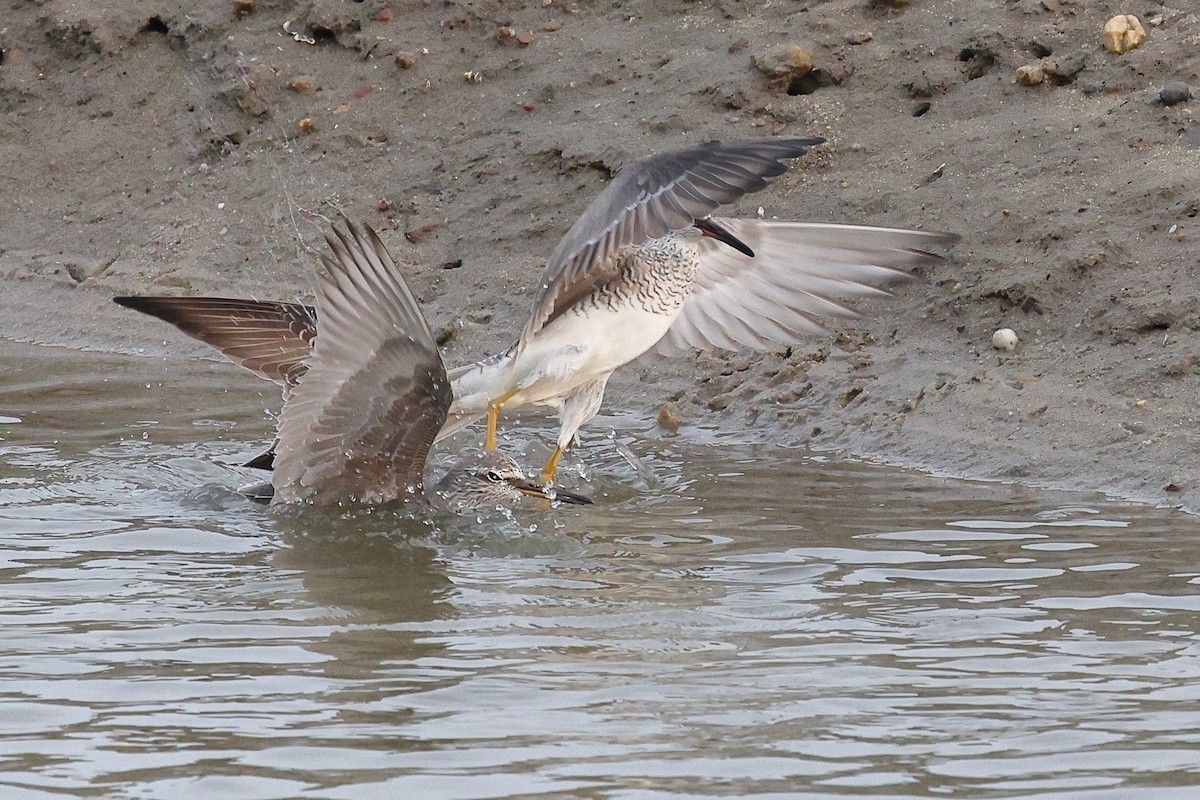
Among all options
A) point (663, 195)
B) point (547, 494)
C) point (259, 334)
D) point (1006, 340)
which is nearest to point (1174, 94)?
point (1006, 340)

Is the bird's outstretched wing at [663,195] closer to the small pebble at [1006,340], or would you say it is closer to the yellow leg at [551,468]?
the yellow leg at [551,468]

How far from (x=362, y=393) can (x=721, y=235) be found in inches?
85.4

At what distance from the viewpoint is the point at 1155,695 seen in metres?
4.73

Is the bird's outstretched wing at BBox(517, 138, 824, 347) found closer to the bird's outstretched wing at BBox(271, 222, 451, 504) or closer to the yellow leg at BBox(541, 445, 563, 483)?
the yellow leg at BBox(541, 445, 563, 483)

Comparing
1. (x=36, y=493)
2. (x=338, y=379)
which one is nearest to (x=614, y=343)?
(x=338, y=379)

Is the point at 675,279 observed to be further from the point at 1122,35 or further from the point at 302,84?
the point at 302,84

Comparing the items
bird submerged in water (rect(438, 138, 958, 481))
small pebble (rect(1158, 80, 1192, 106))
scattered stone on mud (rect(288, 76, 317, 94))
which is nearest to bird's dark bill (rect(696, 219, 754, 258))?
bird submerged in water (rect(438, 138, 958, 481))

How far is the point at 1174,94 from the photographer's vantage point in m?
8.94

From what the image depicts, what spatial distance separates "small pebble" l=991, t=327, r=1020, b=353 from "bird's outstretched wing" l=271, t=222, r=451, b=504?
9.02 feet

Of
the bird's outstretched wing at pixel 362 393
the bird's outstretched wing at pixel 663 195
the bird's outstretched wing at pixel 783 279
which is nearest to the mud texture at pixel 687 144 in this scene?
the bird's outstretched wing at pixel 783 279

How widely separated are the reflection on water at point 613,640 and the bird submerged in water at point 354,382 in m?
0.19

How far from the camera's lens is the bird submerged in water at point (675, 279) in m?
7.14

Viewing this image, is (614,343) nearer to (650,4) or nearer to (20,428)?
(20,428)

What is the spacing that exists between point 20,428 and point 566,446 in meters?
2.72
